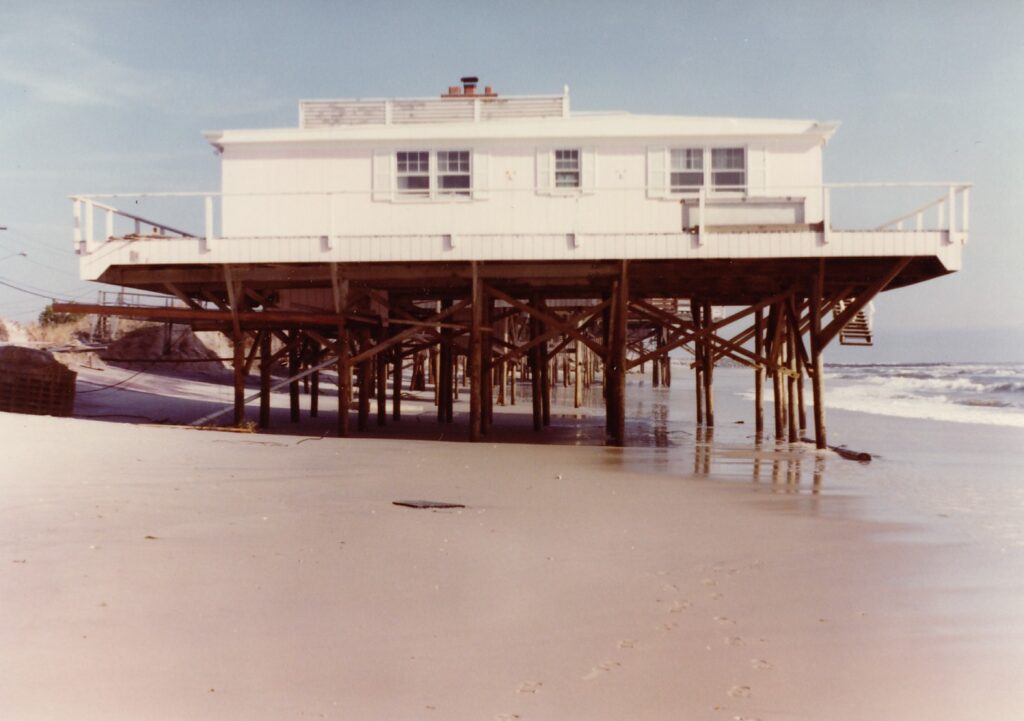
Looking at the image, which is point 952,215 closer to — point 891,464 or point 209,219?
point 891,464

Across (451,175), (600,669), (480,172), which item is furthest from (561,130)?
(600,669)

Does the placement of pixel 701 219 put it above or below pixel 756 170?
below

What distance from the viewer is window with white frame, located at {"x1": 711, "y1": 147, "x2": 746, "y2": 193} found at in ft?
56.0

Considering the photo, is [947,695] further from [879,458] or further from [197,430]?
[197,430]

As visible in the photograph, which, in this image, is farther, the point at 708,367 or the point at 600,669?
the point at 708,367

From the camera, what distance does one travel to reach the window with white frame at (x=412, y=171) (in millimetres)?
17312

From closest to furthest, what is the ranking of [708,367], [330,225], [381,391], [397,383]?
1. [330,225]
2. [381,391]
3. [708,367]
4. [397,383]

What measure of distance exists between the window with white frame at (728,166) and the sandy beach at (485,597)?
7335 millimetres

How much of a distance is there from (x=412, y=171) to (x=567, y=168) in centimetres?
287

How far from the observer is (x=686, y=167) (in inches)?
672

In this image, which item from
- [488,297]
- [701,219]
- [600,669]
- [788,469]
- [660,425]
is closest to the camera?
[600,669]

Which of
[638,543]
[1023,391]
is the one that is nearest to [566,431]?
[638,543]

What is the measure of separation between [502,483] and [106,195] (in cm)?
932

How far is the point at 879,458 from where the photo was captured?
16.0m
